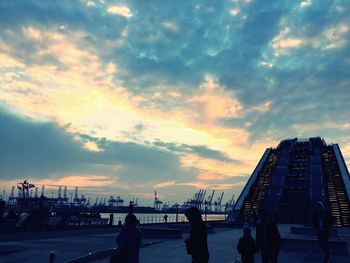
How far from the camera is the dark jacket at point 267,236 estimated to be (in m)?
9.99

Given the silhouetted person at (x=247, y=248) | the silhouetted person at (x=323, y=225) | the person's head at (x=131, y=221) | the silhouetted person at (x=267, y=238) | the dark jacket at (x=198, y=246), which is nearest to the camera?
the dark jacket at (x=198, y=246)

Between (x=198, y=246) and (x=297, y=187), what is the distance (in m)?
53.1

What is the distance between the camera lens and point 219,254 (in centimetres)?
1602

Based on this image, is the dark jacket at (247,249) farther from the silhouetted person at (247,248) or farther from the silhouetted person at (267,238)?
the silhouetted person at (267,238)

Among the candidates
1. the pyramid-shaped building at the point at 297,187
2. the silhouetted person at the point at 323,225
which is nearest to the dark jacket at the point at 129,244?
the silhouetted person at the point at 323,225

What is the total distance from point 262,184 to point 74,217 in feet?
111

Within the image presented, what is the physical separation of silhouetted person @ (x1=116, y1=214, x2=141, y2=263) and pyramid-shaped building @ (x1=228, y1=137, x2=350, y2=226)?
133ft

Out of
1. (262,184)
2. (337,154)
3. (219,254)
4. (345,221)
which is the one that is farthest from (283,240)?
(337,154)

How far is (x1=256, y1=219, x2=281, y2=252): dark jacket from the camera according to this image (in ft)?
32.8

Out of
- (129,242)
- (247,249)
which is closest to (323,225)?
(247,249)

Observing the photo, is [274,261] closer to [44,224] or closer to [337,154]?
[44,224]

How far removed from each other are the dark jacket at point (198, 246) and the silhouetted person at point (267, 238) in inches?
134

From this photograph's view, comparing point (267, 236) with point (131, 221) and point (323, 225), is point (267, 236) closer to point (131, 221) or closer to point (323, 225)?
point (323, 225)

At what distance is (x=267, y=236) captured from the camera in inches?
395
